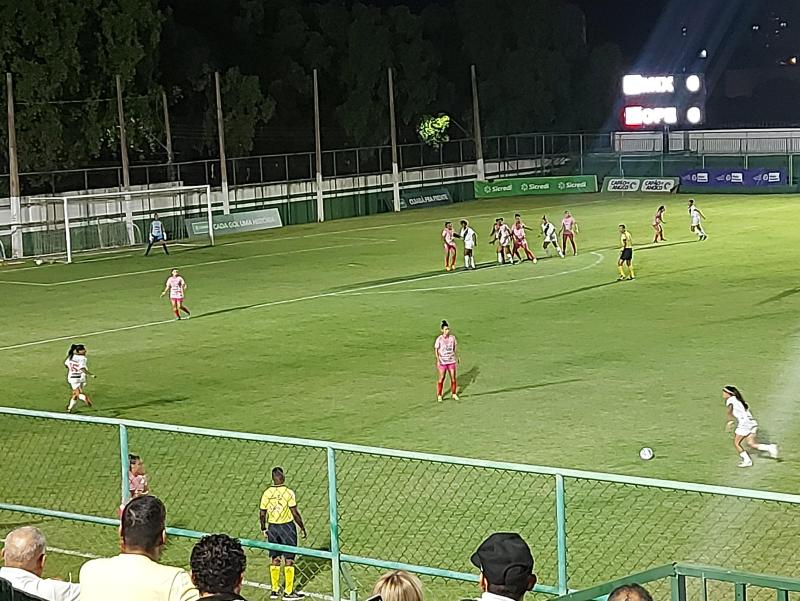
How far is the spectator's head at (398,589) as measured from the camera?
6703mm

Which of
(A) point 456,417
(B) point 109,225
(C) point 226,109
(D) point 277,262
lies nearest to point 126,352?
(A) point 456,417

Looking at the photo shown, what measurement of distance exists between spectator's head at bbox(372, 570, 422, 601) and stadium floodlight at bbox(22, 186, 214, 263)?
1866 inches

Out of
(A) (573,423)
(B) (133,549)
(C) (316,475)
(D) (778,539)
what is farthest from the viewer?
(A) (573,423)

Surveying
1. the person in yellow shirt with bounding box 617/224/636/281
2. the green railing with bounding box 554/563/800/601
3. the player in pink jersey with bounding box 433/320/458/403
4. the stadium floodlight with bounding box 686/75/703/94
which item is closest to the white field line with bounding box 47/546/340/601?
the green railing with bounding box 554/563/800/601

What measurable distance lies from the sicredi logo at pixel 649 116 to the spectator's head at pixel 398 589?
249 feet

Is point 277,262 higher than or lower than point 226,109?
lower

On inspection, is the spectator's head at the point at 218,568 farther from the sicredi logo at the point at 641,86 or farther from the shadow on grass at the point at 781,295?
the sicredi logo at the point at 641,86

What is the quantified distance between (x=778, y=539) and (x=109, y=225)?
154 ft

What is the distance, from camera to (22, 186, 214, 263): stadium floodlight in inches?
2211

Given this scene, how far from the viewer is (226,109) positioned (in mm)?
76188

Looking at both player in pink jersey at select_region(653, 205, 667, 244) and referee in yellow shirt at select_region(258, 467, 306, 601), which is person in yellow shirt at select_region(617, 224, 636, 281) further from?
referee in yellow shirt at select_region(258, 467, 306, 601)

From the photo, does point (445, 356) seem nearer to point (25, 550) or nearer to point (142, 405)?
point (142, 405)

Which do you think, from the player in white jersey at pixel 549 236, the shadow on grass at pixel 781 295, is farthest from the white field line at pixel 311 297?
the shadow on grass at pixel 781 295

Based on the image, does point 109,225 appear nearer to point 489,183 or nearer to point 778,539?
point 489,183
